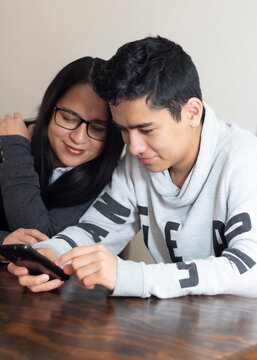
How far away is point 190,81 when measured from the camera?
4.26ft

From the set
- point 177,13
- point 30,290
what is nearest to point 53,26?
point 177,13

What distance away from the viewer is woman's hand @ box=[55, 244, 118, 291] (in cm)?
97

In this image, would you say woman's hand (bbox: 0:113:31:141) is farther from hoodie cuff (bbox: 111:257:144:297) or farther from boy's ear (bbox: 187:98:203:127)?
hoodie cuff (bbox: 111:257:144:297)

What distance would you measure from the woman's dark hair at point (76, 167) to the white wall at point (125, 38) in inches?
18.9

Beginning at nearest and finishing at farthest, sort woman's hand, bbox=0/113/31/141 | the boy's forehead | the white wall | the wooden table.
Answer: the wooden table
the boy's forehead
woman's hand, bbox=0/113/31/141
the white wall

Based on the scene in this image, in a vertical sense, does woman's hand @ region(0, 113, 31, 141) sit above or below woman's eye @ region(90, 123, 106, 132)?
below

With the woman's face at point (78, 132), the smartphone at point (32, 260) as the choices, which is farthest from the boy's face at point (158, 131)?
the smartphone at point (32, 260)

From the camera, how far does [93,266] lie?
97 cm

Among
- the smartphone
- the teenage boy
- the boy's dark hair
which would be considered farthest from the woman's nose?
the smartphone

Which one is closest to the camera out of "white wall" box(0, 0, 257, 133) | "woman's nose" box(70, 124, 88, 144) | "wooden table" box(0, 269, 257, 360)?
"wooden table" box(0, 269, 257, 360)

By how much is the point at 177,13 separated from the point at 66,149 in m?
0.79

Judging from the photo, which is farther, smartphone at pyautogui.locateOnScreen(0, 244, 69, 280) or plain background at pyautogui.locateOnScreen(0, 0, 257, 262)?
plain background at pyautogui.locateOnScreen(0, 0, 257, 262)

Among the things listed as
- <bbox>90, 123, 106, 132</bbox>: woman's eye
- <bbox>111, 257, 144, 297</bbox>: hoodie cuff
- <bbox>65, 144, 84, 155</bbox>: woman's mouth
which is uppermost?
<bbox>90, 123, 106, 132</bbox>: woman's eye

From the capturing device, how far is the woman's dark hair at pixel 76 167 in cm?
161
